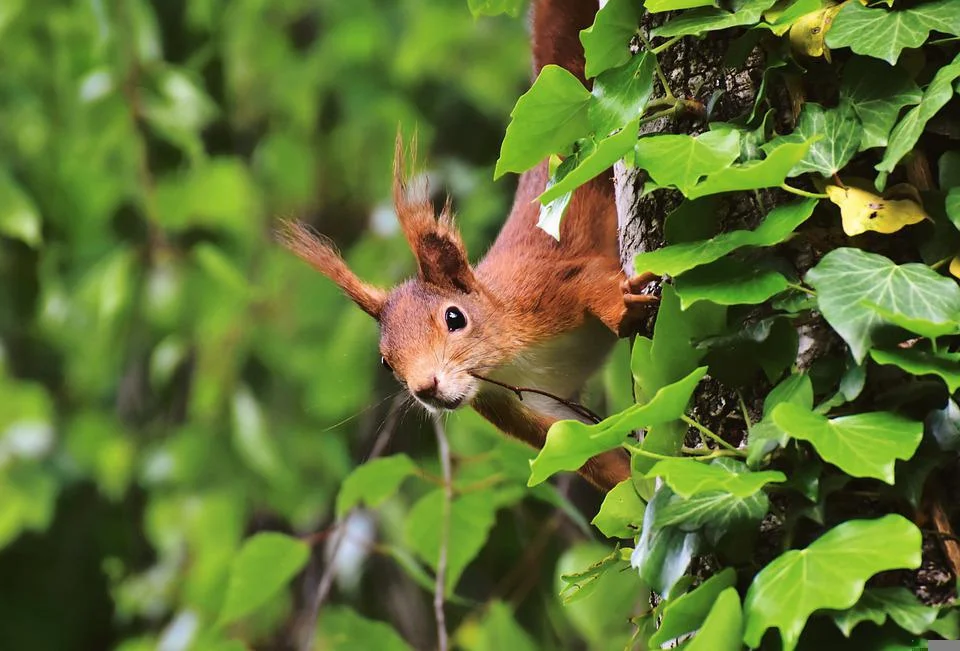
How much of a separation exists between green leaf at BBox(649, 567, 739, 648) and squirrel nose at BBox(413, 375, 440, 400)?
0.47 meters

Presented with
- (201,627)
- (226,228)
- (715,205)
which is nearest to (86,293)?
(226,228)

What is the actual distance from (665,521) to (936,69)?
28cm

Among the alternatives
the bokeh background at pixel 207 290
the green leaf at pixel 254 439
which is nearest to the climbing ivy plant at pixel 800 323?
the bokeh background at pixel 207 290

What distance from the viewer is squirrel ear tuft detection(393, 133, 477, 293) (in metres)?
0.97

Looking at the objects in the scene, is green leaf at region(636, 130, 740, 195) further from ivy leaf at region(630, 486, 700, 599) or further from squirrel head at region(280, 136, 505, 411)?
squirrel head at region(280, 136, 505, 411)

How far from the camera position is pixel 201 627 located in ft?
5.02

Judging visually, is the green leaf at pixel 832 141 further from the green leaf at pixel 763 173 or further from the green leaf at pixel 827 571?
the green leaf at pixel 827 571

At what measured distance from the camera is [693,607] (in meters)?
0.54

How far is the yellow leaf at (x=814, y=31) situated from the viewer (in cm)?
57

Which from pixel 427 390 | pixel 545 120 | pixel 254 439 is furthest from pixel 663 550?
pixel 254 439

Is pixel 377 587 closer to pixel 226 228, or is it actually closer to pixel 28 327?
pixel 226 228

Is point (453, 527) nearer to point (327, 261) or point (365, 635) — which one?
point (365, 635)

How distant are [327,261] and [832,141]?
60cm

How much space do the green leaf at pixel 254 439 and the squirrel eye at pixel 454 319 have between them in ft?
2.19
